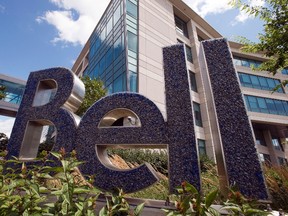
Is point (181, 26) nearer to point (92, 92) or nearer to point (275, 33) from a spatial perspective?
point (92, 92)

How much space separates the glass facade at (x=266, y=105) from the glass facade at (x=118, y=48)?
16.7 m

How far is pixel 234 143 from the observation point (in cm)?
257

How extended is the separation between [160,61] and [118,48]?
3748mm

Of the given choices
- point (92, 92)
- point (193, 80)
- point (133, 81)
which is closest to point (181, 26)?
point (193, 80)

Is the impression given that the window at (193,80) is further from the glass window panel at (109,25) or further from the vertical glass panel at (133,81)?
the glass window panel at (109,25)

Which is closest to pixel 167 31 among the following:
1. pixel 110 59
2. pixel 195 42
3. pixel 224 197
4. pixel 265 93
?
pixel 195 42

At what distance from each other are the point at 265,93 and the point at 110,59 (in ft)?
69.6

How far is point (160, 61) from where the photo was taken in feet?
52.1

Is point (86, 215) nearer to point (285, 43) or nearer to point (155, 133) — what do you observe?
point (155, 133)

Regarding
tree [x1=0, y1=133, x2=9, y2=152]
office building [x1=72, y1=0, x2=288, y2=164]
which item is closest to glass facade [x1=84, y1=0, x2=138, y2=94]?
office building [x1=72, y1=0, x2=288, y2=164]

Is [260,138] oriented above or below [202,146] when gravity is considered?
above

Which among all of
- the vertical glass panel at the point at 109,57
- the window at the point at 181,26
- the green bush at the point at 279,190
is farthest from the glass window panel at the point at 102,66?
the green bush at the point at 279,190

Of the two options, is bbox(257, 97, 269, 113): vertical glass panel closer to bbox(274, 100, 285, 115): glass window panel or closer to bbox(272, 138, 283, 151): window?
bbox(274, 100, 285, 115): glass window panel

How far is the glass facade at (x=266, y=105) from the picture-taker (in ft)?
76.0
